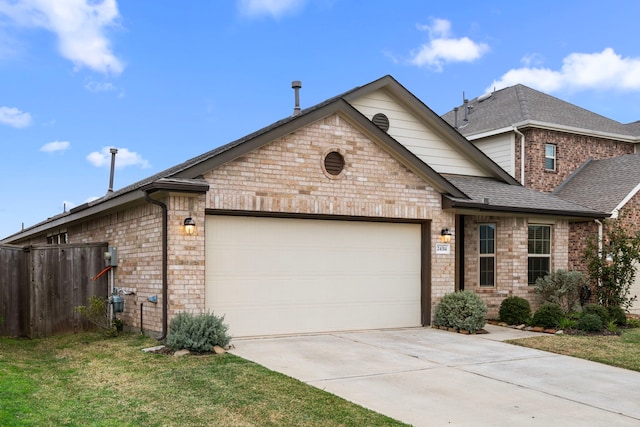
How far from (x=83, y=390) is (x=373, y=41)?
38.0 feet

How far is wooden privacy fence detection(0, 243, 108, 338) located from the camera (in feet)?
41.4

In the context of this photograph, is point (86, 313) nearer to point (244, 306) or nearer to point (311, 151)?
point (244, 306)

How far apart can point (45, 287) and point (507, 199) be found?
10.9 meters

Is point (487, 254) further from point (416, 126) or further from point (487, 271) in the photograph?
point (416, 126)

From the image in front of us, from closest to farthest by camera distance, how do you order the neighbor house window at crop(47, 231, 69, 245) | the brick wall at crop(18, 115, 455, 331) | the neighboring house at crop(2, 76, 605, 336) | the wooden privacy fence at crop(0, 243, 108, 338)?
the brick wall at crop(18, 115, 455, 331) < the neighboring house at crop(2, 76, 605, 336) < the wooden privacy fence at crop(0, 243, 108, 338) < the neighbor house window at crop(47, 231, 69, 245)

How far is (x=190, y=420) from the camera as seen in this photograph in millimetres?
6176

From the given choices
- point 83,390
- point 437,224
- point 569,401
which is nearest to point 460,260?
point 437,224

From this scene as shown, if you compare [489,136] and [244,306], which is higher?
[489,136]

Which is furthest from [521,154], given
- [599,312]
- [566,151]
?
[599,312]

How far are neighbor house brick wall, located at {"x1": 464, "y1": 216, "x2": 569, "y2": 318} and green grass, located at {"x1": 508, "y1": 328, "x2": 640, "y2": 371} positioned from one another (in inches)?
106

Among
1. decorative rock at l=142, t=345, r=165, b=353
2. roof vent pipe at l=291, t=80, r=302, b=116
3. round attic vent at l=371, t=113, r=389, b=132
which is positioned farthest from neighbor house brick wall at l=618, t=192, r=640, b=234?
decorative rock at l=142, t=345, r=165, b=353

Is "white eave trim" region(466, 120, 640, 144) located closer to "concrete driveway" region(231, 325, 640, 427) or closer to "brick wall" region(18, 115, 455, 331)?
"brick wall" region(18, 115, 455, 331)

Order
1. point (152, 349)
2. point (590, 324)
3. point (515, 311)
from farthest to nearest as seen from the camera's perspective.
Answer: point (515, 311), point (590, 324), point (152, 349)

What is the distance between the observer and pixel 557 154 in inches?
813
